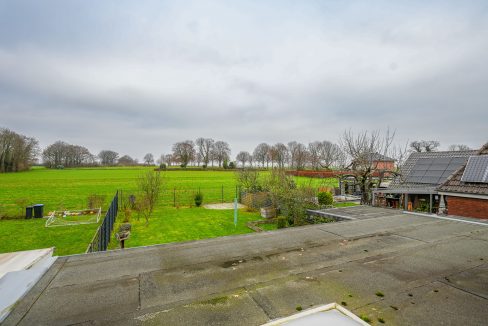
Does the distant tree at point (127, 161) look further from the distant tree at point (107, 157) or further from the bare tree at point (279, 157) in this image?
the bare tree at point (279, 157)

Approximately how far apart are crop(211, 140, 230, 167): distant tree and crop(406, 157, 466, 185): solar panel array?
223 feet

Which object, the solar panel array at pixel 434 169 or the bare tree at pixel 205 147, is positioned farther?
the bare tree at pixel 205 147

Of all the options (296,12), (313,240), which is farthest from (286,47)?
(313,240)

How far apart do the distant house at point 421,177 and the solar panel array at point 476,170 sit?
7.04 feet

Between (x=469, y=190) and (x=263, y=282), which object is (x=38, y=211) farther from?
(x=469, y=190)

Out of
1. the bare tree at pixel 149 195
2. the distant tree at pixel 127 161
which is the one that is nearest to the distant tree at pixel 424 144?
the bare tree at pixel 149 195

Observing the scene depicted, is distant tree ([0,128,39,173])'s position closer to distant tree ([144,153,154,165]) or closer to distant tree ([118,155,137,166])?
distant tree ([118,155,137,166])

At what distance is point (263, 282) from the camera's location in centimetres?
403

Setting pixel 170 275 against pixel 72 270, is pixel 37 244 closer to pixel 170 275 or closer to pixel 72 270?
pixel 72 270

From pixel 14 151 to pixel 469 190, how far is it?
3332 inches

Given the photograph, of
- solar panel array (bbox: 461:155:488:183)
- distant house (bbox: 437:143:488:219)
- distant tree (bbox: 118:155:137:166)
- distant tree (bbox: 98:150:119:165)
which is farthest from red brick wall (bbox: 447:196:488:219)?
distant tree (bbox: 118:155:137:166)

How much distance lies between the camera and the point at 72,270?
15.3 feet

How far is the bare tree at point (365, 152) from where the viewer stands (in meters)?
15.5

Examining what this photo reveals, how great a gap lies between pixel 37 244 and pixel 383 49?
73.3ft
